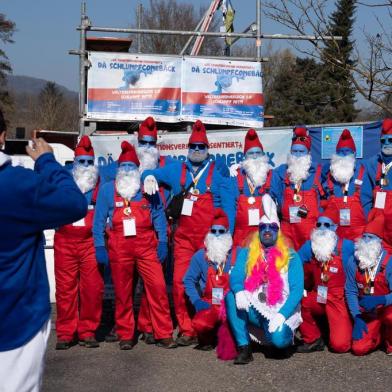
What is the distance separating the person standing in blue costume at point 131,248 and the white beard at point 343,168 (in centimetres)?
168

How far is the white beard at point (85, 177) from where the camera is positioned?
6.79 m

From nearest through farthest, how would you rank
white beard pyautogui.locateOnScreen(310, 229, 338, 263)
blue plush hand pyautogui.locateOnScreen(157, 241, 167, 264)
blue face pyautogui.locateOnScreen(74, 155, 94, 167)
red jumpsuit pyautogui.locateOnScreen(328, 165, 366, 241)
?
white beard pyautogui.locateOnScreen(310, 229, 338, 263) < blue plush hand pyautogui.locateOnScreen(157, 241, 167, 264) < red jumpsuit pyautogui.locateOnScreen(328, 165, 366, 241) < blue face pyautogui.locateOnScreen(74, 155, 94, 167)

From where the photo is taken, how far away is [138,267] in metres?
6.57

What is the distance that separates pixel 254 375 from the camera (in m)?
5.55

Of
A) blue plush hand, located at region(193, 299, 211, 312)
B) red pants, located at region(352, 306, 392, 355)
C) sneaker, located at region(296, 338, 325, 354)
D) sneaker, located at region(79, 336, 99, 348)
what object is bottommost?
sneaker, located at region(79, 336, 99, 348)

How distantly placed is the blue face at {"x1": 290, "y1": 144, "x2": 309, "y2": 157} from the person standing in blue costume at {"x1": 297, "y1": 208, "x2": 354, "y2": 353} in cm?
76

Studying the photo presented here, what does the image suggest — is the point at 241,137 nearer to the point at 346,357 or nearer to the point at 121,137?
the point at 121,137

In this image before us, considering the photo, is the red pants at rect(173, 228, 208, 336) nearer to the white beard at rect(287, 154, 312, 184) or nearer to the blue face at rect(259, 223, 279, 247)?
the blue face at rect(259, 223, 279, 247)

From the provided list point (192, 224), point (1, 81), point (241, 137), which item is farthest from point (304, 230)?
point (1, 81)

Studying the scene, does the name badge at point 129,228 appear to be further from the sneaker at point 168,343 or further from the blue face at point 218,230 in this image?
the sneaker at point 168,343

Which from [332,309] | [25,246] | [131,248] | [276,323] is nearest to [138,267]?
[131,248]

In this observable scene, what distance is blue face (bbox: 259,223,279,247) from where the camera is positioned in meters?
6.11

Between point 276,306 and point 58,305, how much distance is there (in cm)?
204

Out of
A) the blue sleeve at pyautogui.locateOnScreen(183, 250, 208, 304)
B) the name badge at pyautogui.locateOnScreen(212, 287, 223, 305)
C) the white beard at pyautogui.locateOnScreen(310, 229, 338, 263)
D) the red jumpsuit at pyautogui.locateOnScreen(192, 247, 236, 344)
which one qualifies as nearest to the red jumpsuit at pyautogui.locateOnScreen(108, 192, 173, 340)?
the blue sleeve at pyautogui.locateOnScreen(183, 250, 208, 304)
